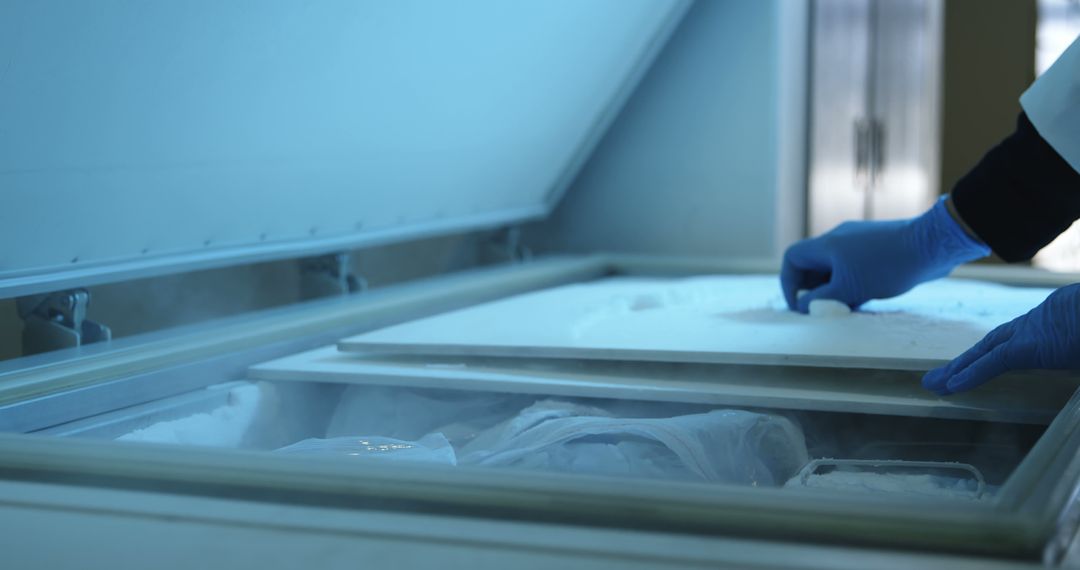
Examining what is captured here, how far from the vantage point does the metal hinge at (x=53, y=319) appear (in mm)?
1267

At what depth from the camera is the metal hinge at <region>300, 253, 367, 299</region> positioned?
70.4 inches

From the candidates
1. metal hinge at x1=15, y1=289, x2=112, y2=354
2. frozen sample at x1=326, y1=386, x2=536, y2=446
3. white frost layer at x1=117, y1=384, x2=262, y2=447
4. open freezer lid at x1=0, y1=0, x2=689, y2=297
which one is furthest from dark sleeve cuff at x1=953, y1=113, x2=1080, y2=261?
metal hinge at x1=15, y1=289, x2=112, y2=354

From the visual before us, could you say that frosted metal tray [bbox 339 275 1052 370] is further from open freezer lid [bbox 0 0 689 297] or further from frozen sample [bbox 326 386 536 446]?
open freezer lid [bbox 0 0 689 297]

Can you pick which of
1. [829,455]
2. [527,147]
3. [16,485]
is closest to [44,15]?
[16,485]

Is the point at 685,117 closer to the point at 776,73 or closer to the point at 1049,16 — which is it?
the point at 776,73

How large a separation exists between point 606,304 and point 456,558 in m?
1.08

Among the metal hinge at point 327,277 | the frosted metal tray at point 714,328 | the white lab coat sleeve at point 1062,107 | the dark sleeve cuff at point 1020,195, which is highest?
the white lab coat sleeve at point 1062,107

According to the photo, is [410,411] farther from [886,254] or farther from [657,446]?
[886,254]

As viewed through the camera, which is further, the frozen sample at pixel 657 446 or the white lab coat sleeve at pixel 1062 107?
the white lab coat sleeve at pixel 1062 107

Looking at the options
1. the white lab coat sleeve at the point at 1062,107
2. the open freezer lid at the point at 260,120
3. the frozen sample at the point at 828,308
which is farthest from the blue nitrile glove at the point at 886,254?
the open freezer lid at the point at 260,120

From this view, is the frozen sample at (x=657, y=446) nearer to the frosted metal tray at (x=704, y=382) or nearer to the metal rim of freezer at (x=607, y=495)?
the frosted metal tray at (x=704, y=382)

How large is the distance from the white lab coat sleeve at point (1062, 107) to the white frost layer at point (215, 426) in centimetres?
101

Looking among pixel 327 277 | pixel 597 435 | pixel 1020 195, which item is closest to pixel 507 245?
pixel 327 277

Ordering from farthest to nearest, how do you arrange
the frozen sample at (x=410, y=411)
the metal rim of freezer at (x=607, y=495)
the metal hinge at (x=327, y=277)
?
the metal hinge at (x=327, y=277) → the frozen sample at (x=410, y=411) → the metal rim of freezer at (x=607, y=495)
